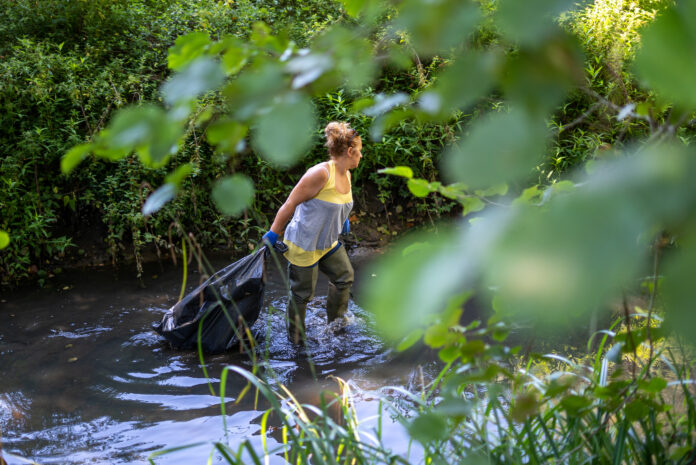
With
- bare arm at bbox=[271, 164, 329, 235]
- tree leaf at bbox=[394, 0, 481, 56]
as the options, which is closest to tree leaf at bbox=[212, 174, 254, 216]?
tree leaf at bbox=[394, 0, 481, 56]

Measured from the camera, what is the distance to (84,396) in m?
3.54

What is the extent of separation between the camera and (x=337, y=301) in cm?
451

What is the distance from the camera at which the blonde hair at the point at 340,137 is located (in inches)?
152

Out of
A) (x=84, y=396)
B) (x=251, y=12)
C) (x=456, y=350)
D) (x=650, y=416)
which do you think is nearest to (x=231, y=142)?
(x=456, y=350)

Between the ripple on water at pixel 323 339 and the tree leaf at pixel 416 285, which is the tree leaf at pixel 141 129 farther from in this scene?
the ripple on water at pixel 323 339

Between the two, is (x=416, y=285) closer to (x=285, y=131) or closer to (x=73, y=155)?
(x=285, y=131)

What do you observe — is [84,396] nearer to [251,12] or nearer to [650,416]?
[650,416]

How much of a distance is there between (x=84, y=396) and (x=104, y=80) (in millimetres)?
4088

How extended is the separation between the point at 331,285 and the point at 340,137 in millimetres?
1335

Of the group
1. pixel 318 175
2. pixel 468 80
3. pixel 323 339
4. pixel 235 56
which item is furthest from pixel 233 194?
pixel 323 339

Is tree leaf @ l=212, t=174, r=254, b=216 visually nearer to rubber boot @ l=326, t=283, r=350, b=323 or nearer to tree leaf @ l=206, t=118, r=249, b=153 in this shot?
tree leaf @ l=206, t=118, r=249, b=153

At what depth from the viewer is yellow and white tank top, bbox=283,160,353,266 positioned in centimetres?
392

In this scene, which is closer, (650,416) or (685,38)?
(685,38)

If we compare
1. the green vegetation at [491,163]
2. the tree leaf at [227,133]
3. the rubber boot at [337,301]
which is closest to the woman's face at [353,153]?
the rubber boot at [337,301]
